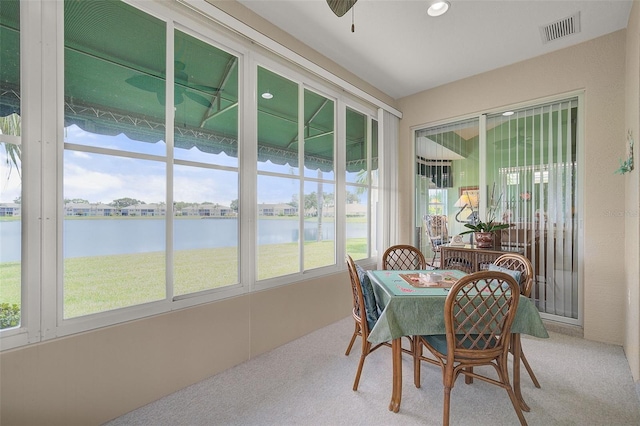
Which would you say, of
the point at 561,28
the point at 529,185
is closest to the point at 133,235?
the point at 529,185

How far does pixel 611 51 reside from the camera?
292 cm

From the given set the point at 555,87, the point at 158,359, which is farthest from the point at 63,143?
the point at 555,87

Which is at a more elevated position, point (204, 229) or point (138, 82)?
point (138, 82)

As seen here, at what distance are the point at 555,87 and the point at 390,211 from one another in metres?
2.33

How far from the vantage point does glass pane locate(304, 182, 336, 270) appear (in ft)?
10.8

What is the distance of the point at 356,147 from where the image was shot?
3951mm

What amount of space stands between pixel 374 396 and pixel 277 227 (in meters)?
1.65

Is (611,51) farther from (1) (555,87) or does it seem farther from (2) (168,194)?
(2) (168,194)

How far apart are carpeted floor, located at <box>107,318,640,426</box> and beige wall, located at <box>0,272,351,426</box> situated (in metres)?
0.12

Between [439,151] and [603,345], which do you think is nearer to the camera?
[603,345]

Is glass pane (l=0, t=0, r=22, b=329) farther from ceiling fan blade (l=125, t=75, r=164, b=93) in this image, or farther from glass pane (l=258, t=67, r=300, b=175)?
glass pane (l=258, t=67, r=300, b=175)

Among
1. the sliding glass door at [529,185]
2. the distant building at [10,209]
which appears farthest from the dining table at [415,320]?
the distant building at [10,209]

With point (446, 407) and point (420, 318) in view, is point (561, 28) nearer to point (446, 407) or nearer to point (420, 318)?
point (420, 318)

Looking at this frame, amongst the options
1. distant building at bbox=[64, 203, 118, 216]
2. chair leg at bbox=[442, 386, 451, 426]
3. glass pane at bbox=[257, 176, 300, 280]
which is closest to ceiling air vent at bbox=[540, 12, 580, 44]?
glass pane at bbox=[257, 176, 300, 280]
